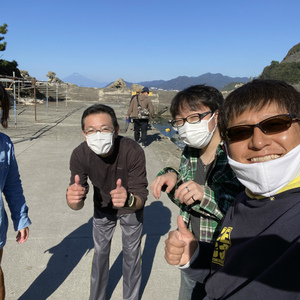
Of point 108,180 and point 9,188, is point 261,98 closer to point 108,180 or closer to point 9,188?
point 108,180

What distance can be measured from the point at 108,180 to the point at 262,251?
1640 mm

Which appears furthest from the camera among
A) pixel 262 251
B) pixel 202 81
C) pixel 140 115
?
pixel 140 115

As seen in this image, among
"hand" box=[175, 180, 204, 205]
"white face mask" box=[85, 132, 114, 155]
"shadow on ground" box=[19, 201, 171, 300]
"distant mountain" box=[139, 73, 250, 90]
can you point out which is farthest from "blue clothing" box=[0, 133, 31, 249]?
"distant mountain" box=[139, 73, 250, 90]

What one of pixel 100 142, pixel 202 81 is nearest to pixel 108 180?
pixel 100 142

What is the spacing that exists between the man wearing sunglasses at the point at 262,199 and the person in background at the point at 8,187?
5.09 ft

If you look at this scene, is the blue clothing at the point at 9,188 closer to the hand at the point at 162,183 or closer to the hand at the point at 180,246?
the hand at the point at 162,183

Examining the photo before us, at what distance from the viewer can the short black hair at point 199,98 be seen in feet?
6.50

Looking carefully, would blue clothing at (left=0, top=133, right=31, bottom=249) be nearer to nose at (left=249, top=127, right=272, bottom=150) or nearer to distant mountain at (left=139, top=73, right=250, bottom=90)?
distant mountain at (left=139, top=73, right=250, bottom=90)

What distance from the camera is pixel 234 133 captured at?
114 cm

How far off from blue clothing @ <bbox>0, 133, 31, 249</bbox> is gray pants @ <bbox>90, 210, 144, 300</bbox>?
2.04ft

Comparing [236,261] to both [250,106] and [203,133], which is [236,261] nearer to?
[250,106]

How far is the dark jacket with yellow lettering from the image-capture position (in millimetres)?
771

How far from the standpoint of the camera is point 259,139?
104 centimetres

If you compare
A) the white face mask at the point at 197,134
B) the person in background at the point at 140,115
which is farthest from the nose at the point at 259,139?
the person in background at the point at 140,115
